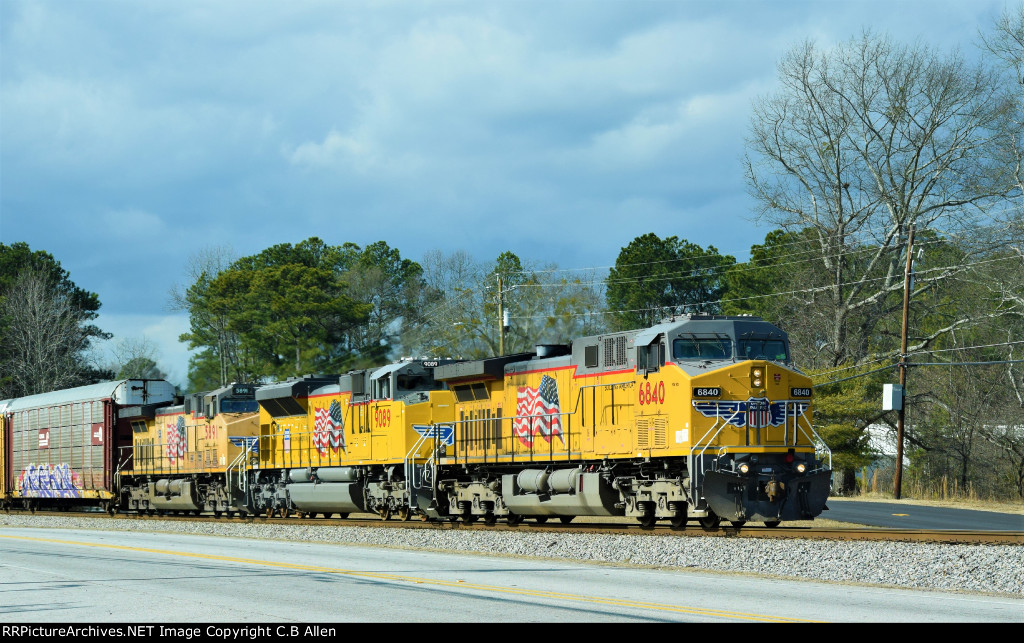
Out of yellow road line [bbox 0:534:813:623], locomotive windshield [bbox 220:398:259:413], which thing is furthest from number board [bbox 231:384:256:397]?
yellow road line [bbox 0:534:813:623]

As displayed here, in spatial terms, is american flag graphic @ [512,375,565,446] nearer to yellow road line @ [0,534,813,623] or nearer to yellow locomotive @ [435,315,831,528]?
yellow locomotive @ [435,315,831,528]

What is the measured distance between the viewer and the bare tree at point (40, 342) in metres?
68.1

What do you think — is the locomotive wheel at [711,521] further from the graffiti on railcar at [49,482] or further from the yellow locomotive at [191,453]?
the graffiti on railcar at [49,482]

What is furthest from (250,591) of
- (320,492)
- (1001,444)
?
(1001,444)

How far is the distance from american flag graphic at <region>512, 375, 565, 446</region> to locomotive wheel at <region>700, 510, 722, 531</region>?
3.64 meters

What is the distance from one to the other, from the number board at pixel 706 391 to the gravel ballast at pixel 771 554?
2502 mm

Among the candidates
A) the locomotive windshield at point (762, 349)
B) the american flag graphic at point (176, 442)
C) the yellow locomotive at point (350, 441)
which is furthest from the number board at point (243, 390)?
the locomotive windshield at point (762, 349)

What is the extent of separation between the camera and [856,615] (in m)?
10.9

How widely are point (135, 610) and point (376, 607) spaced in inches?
95.5

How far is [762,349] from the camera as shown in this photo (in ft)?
66.7

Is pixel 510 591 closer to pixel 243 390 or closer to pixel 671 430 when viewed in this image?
pixel 671 430

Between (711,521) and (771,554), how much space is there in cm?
402

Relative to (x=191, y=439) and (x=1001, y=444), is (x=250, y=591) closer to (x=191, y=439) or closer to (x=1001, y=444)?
(x=191, y=439)

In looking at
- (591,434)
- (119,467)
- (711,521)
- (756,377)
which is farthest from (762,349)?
(119,467)
